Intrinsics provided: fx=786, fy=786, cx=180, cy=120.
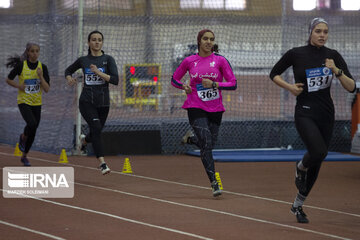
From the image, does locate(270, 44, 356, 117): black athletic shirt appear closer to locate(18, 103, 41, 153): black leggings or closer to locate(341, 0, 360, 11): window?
locate(18, 103, 41, 153): black leggings

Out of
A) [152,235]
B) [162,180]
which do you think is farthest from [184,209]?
[162,180]

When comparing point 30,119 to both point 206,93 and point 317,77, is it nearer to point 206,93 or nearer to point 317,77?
point 206,93

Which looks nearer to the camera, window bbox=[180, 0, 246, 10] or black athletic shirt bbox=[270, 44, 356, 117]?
black athletic shirt bbox=[270, 44, 356, 117]

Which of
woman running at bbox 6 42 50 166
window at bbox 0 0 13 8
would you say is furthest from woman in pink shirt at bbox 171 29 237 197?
window at bbox 0 0 13 8

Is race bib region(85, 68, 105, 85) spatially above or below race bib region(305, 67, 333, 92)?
above

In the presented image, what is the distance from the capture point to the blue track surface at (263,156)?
1520 cm

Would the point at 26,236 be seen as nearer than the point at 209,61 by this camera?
Yes

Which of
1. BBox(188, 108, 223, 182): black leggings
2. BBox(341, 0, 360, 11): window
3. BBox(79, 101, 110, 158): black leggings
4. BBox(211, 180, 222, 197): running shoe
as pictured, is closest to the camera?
BBox(211, 180, 222, 197): running shoe

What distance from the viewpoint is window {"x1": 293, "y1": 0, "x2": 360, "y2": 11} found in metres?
18.9

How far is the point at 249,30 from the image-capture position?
18125 millimetres

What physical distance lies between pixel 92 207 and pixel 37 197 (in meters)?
1.02

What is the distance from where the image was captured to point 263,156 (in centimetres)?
1576

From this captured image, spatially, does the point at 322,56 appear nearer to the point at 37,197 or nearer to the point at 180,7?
the point at 37,197

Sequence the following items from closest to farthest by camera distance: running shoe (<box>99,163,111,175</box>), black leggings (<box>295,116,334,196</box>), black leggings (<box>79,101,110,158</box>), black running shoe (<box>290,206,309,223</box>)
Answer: black leggings (<box>295,116,334,196</box>), black running shoe (<box>290,206,309,223</box>), running shoe (<box>99,163,111,175</box>), black leggings (<box>79,101,110,158</box>)
